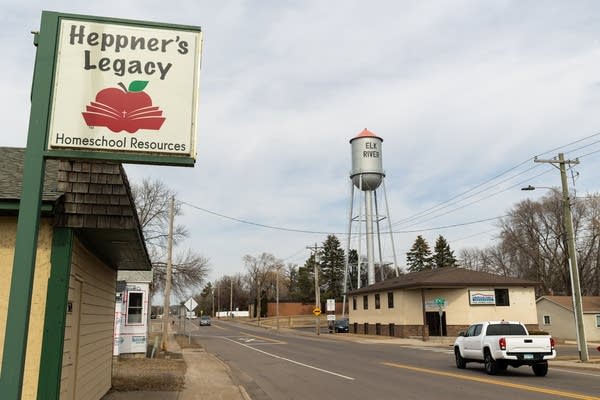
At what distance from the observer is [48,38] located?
5332 millimetres

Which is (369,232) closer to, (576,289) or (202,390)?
(576,289)

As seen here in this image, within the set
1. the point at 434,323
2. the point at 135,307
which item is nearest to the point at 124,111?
the point at 135,307

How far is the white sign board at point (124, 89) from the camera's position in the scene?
17.2 ft

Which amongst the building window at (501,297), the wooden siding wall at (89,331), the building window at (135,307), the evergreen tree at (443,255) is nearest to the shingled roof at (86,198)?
the wooden siding wall at (89,331)

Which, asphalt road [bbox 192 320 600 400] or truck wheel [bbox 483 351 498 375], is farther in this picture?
truck wheel [bbox 483 351 498 375]

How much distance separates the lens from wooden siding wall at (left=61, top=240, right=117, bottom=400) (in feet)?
26.4

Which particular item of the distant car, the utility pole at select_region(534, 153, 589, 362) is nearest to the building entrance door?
the distant car

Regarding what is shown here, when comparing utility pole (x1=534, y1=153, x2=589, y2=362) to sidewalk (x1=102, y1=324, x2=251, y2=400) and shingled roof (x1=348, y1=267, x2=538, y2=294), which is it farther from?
shingled roof (x1=348, y1=267, x2=538, y2=294)

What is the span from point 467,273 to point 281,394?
111 ft

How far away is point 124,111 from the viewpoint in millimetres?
5328

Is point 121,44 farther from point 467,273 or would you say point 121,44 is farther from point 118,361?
point 467,273

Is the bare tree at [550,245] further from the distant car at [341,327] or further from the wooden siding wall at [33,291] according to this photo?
the wooden siding wall at [33,291]

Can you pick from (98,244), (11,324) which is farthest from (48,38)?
(98,244)

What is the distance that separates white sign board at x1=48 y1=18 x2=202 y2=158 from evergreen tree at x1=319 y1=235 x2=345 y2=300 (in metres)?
104
